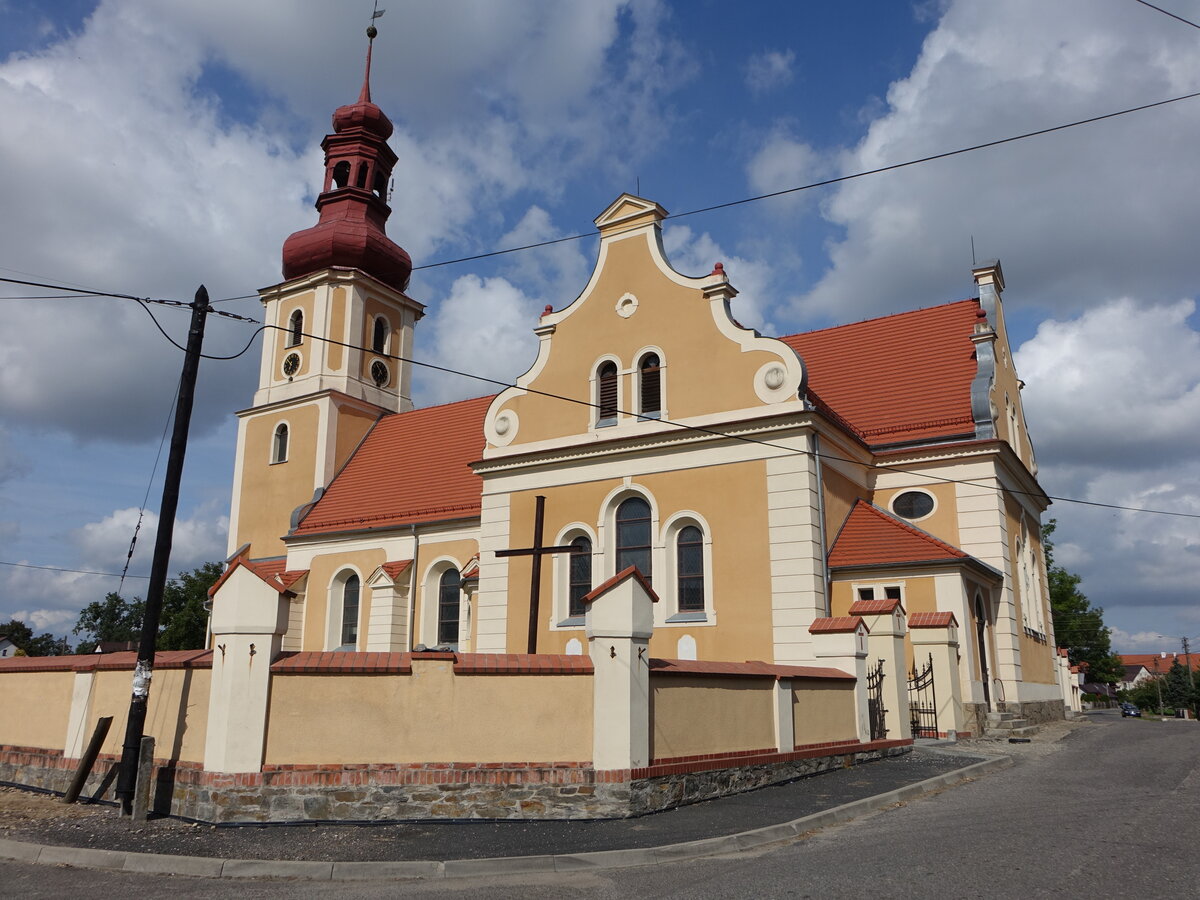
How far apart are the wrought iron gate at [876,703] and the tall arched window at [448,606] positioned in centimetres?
1261

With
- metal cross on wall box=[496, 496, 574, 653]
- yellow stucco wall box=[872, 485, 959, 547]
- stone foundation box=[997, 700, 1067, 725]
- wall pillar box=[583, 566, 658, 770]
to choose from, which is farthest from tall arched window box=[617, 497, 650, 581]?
wall pillar box=[583, 566, 658, 770]

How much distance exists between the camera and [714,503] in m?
19.0

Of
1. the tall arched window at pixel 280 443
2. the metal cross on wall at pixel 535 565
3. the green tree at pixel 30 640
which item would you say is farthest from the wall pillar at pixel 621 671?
the green tree at pixel 30 640

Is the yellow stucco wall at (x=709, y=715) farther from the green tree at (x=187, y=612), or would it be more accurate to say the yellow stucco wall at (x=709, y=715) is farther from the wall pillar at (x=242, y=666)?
the green tree at (x=187, y=612)

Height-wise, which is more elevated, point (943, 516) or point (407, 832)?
point (943, 516)

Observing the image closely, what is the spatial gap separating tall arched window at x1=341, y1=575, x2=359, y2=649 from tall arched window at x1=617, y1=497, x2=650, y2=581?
10753 millimetres

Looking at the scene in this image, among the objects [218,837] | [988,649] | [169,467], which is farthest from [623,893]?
[988,649]

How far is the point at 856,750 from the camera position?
14.7 meters

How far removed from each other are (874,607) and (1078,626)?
39575mm

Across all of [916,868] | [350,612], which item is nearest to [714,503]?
[916,868]

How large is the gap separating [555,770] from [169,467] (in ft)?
20.7

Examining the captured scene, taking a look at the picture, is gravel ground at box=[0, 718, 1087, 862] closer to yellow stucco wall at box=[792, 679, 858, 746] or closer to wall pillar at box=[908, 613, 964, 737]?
yellow stucco wall at box=[792, 679, 858, 746]

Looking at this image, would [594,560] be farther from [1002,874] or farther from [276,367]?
[276,367]

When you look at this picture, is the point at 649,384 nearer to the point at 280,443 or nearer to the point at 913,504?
the point at 913,504
